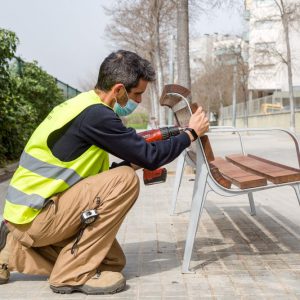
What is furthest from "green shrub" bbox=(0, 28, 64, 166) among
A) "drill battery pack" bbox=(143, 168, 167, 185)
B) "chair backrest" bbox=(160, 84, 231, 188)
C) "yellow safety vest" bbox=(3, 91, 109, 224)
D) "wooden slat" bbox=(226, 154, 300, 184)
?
"yellow safety vest" bbox=(3, 91, 109, 224)

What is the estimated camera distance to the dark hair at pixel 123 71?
3477 millimetres

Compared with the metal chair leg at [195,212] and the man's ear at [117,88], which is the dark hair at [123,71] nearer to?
the man's ear at [117,88]

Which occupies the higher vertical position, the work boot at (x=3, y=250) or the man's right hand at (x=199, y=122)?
the man's right hand at (x=199, y=122)

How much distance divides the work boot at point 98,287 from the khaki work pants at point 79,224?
0.10 feet

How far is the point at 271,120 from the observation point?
151 ft

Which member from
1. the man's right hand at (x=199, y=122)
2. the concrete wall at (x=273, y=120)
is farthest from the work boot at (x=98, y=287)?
Answer: the concrete wall at (x=273, y=120)

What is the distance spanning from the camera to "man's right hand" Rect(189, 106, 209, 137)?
11.7 ft

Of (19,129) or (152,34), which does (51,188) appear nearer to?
(19,129)

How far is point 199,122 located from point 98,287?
1216 millimetres

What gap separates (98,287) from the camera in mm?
3424

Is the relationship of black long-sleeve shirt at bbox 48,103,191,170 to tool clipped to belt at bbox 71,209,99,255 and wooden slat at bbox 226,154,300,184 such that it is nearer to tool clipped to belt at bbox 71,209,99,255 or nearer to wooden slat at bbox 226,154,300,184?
tool clipped to belt at bbox 71,209,99,255

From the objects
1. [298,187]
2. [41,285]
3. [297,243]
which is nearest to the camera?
[41,285]

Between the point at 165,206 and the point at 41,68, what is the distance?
12.8m

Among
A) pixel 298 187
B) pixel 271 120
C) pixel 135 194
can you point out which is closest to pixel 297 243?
pixel 298 187
